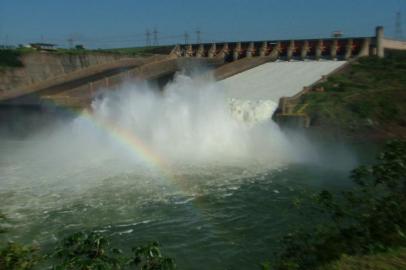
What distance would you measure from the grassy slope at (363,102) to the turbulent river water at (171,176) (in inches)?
108

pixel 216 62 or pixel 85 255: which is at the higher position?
pixel 216 62

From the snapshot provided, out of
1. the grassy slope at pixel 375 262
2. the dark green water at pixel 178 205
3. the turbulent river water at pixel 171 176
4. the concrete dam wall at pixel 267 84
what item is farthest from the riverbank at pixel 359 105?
the grassy slope at pixel 375 262

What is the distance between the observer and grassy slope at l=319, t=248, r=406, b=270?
576cm

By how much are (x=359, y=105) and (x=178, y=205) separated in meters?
19.0

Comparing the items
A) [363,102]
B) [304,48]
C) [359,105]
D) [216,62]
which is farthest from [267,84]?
[216,62]

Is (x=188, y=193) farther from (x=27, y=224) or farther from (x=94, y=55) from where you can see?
(x=94, y=55)

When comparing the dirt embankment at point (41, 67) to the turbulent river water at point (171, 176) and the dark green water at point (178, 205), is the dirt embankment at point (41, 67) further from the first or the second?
the dark green water at point (178, 205)

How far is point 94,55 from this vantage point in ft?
171

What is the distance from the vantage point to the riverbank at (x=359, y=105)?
2862 cm

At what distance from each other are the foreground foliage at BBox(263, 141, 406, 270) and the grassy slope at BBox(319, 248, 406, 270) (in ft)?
1.49

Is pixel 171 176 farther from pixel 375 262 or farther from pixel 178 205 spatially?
pixel 375 262

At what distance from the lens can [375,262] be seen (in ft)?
19.4

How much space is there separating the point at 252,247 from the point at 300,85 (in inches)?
1033

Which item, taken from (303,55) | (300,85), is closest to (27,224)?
(300,85)
